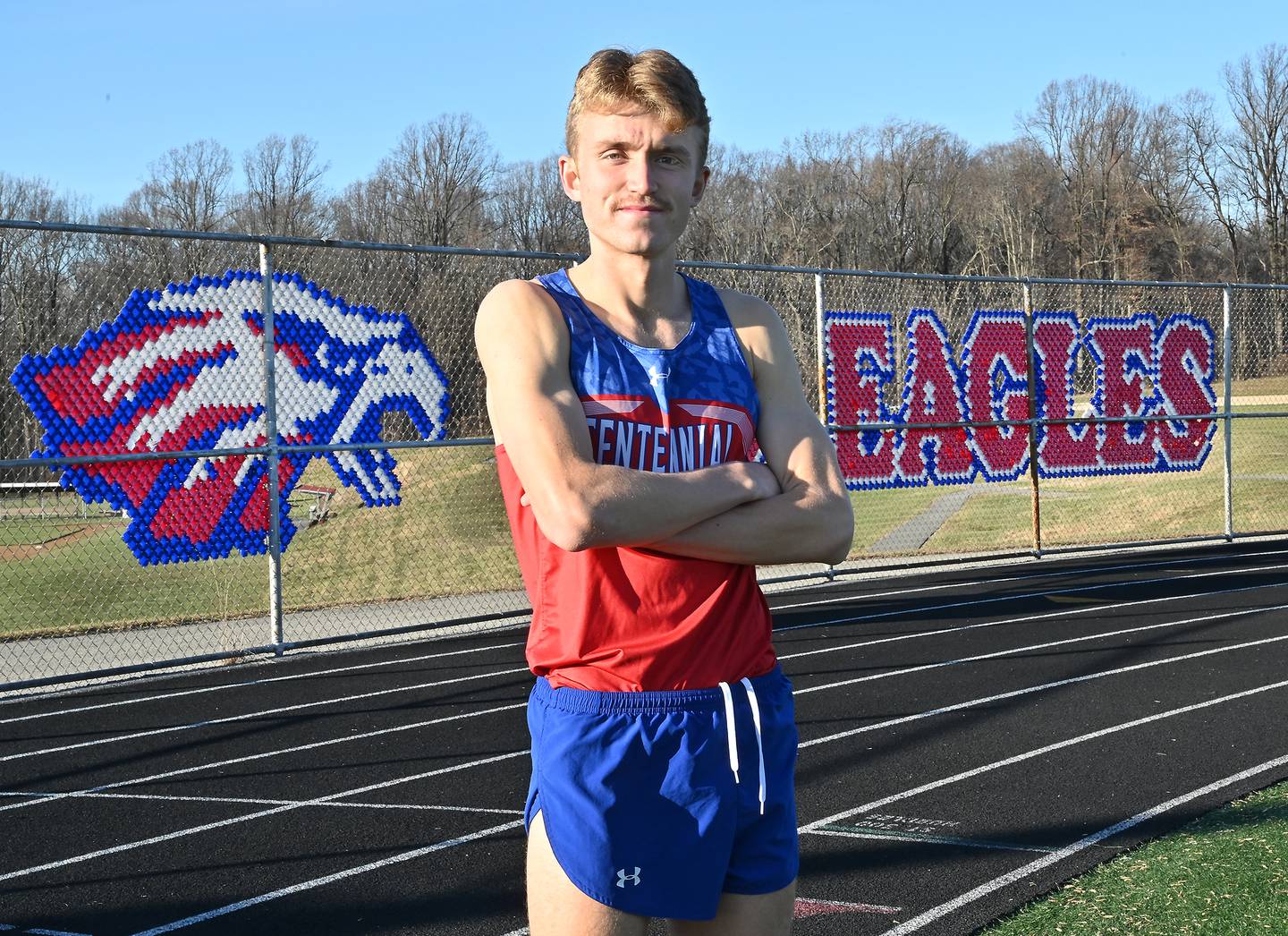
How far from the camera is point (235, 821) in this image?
18.2 ft

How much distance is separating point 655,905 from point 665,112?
45.6 inches

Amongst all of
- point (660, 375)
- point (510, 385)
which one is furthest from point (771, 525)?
point (510, 385)

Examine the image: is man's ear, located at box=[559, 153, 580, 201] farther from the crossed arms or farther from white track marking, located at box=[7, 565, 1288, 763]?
white track marking, located at box=[7, 565, 1288, 763]

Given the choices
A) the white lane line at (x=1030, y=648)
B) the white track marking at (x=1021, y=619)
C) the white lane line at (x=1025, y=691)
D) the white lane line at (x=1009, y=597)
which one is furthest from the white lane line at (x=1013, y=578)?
the white lane line at (x=1025, y=691)

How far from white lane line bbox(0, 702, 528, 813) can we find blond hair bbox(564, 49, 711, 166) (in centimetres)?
510

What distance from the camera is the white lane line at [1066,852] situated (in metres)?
4.18

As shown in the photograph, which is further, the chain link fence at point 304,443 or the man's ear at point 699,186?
the chain link fence at point 304,443

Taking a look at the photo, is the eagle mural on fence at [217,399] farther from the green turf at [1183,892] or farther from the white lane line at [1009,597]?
the green turf at [1183,892]

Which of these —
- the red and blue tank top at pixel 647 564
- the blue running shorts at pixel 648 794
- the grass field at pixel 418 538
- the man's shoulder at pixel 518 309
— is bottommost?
the grass field at pixel 418 538

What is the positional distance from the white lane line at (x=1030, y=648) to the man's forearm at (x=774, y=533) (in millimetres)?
5720

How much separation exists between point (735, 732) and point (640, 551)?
0.98 feet

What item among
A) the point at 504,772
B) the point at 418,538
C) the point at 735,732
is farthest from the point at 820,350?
the point at 735,732

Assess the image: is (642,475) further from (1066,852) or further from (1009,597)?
(1009,597)

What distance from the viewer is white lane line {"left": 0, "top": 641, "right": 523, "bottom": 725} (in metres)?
7.93
